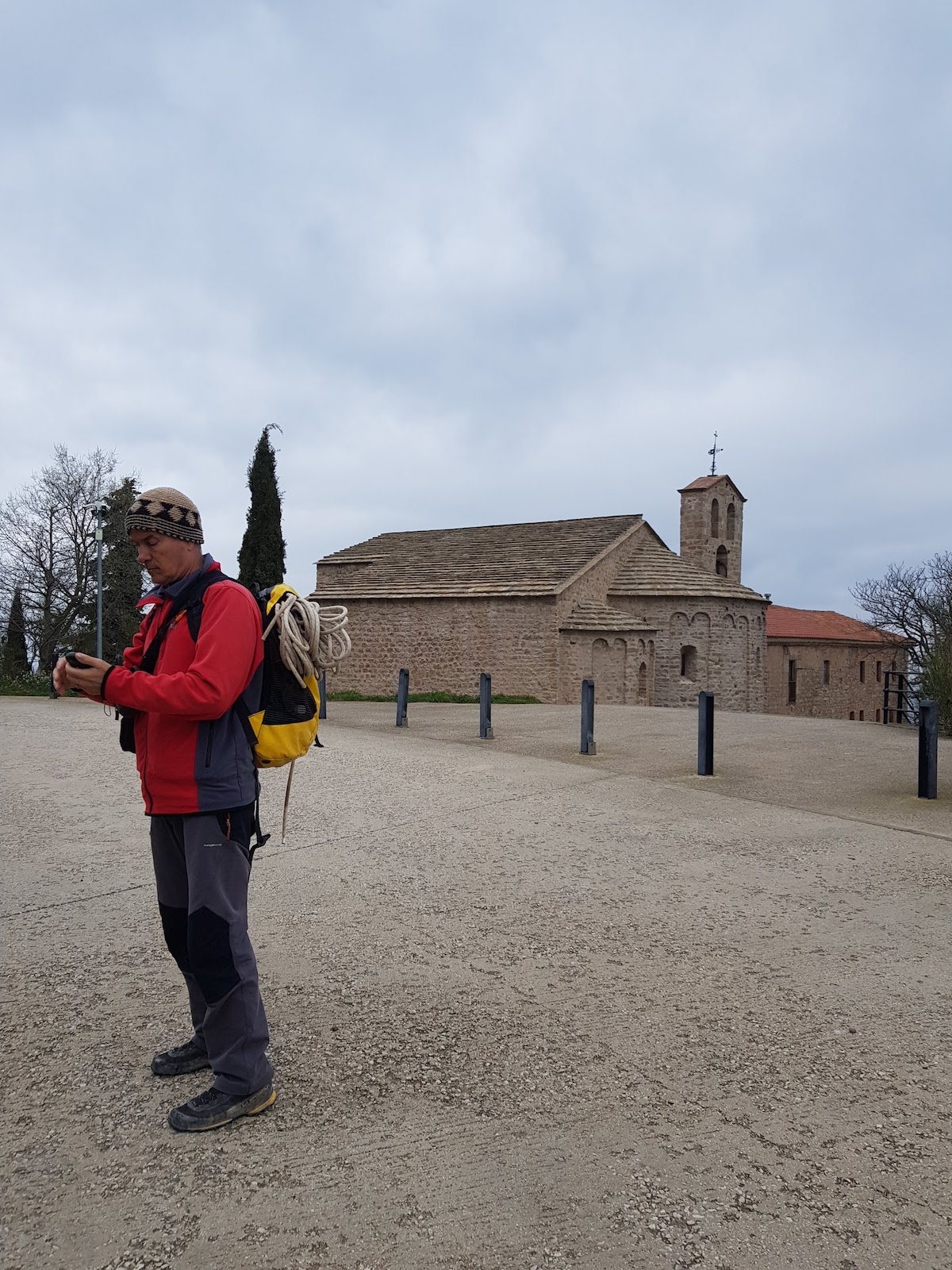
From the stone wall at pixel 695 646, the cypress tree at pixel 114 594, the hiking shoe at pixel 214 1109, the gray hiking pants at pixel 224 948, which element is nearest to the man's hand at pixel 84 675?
the gray hiking pants at pixel 224 948

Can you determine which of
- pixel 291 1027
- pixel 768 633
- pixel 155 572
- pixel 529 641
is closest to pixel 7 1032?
pixel 291 1027

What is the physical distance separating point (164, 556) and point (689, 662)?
25.5m

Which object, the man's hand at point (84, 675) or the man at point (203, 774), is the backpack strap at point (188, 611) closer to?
the man at point (203, 774)

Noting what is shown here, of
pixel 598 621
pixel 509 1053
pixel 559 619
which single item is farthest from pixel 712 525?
pixel 509 1053

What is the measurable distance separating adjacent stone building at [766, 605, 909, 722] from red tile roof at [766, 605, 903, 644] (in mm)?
40

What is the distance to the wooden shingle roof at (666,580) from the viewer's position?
26.8 meters

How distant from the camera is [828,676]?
42438 millimetres

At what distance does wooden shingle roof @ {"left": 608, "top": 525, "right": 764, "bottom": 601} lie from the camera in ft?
87.8

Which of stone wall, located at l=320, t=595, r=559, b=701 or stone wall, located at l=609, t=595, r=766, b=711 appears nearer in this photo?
stone wall, located at l=320, t=595, r=559, b=701

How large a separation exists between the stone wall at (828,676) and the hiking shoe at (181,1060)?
40.2 metres

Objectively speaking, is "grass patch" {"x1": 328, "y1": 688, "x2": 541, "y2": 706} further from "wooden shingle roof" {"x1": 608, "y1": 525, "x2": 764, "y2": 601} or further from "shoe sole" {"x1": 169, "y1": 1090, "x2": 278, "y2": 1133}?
"shoe sole" {"x1": 169, "y1": 1090, "x2": 278, "y2": 1133}

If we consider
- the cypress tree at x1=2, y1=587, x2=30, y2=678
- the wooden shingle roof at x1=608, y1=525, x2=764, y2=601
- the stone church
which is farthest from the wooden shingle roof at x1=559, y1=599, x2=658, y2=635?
the cypress tree at x1=2, y1=587, x2=30, y2=678

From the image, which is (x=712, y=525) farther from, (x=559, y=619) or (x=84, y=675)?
(x=84, y=675)

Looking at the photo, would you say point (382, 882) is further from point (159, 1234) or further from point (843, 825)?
point (843, 825)
